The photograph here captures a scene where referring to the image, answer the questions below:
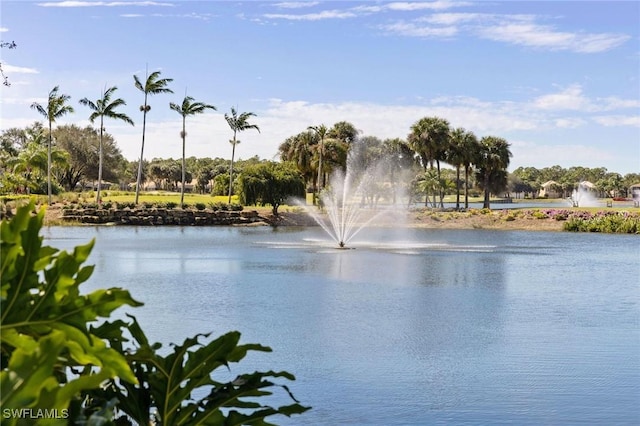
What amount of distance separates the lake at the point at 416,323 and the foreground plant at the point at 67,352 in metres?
4.77

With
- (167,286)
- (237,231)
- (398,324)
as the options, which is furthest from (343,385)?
(237,231)

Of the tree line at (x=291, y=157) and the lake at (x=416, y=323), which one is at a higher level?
the tree line at (x=291, y=157)

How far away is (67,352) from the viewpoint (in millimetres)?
2297

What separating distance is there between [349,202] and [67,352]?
77874 millimetres

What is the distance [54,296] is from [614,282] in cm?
2512

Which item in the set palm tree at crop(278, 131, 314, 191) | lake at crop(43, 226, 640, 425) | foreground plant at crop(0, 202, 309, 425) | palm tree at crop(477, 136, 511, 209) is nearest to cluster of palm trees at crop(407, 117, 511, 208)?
palm tree at crop(477, 136, 511, 209)

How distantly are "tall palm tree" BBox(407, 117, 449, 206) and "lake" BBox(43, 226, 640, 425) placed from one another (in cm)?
3963

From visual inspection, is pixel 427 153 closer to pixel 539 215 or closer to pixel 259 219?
pixel 539 215

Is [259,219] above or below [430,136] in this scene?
below

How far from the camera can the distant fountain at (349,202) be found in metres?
51.1

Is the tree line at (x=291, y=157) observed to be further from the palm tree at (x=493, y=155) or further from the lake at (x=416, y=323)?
the lake at (x=416, y=323)

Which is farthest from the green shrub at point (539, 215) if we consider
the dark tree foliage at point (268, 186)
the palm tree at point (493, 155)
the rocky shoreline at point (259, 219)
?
the dark tree foliage at point (268, 186)

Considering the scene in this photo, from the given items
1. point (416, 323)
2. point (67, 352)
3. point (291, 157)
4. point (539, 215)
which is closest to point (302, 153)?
point (291, 157)

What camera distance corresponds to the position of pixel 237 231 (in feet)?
171
